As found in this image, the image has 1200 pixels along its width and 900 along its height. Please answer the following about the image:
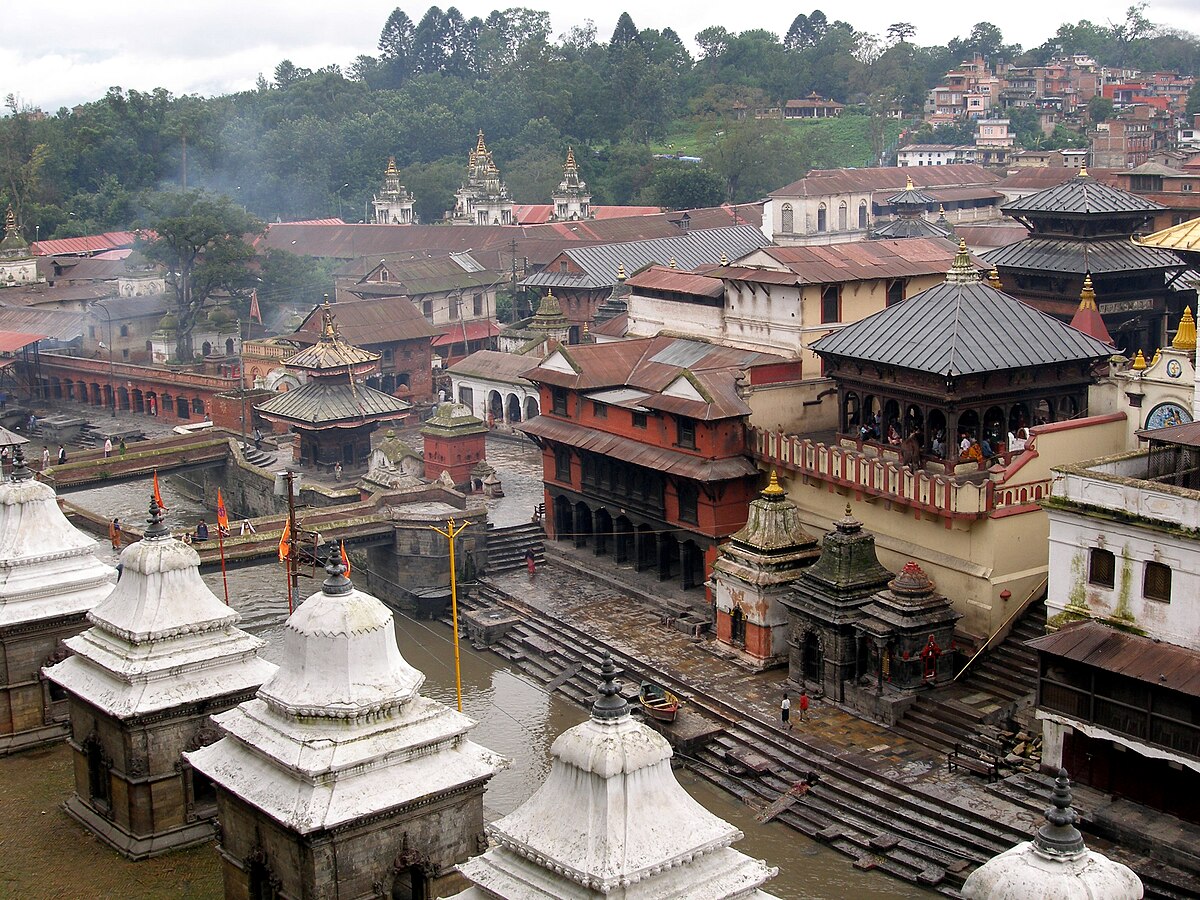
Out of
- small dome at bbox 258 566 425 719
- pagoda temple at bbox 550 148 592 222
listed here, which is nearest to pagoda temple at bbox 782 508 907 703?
small dome at bbox 258 566 425 719

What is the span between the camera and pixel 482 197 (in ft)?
342

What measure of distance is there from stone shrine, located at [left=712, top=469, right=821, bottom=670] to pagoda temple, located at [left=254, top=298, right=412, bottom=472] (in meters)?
19.9

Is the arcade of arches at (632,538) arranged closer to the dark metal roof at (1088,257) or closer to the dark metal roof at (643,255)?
the dark metal roof at (1088,257)

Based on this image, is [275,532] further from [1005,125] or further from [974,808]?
[1005,125]

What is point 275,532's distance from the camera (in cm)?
4288

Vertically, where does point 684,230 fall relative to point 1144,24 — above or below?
below

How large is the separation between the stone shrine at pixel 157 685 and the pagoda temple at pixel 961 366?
16.5 metres

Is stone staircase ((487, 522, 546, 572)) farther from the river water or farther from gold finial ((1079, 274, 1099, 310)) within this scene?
gold finial ((1079, 274, 1099, 310))

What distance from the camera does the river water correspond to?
27891mm

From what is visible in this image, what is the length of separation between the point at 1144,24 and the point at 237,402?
148965 millimetres

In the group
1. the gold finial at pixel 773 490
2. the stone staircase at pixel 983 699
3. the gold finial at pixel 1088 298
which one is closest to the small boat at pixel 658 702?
the stone staircase at pixel 983 699

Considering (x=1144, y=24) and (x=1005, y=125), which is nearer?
(x=1005, y=125)

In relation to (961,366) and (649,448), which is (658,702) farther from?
(961,366)

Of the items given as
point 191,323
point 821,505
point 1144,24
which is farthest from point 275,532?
point 1144,24
